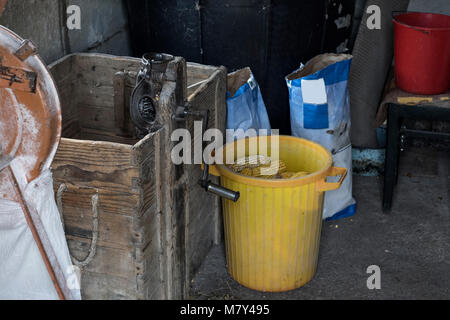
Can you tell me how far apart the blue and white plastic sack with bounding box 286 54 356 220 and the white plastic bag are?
1.52 m

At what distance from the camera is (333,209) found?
3.32 metres

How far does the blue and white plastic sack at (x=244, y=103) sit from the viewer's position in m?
2.94

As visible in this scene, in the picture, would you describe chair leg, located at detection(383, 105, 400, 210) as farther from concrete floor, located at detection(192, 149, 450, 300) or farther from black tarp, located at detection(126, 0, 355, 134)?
black tarp, located at detection(126, 0, 355, 134)

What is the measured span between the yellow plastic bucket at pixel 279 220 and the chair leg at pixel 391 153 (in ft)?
2.04

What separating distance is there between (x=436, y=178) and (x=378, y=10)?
3.62 ft

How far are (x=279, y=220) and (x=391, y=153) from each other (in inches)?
39.2

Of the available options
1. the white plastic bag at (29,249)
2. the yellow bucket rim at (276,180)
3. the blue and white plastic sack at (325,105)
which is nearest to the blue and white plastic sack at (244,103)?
the blue and white plastic sack at (325,105)

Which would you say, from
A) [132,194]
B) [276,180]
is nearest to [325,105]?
[276,180]

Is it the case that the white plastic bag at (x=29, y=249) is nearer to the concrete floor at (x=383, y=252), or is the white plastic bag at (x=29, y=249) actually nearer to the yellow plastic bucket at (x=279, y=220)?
the yellow plastic bucket at (x=279, y=220)

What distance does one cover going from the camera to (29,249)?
1.84 m

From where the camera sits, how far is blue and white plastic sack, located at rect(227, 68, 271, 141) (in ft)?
9.63
